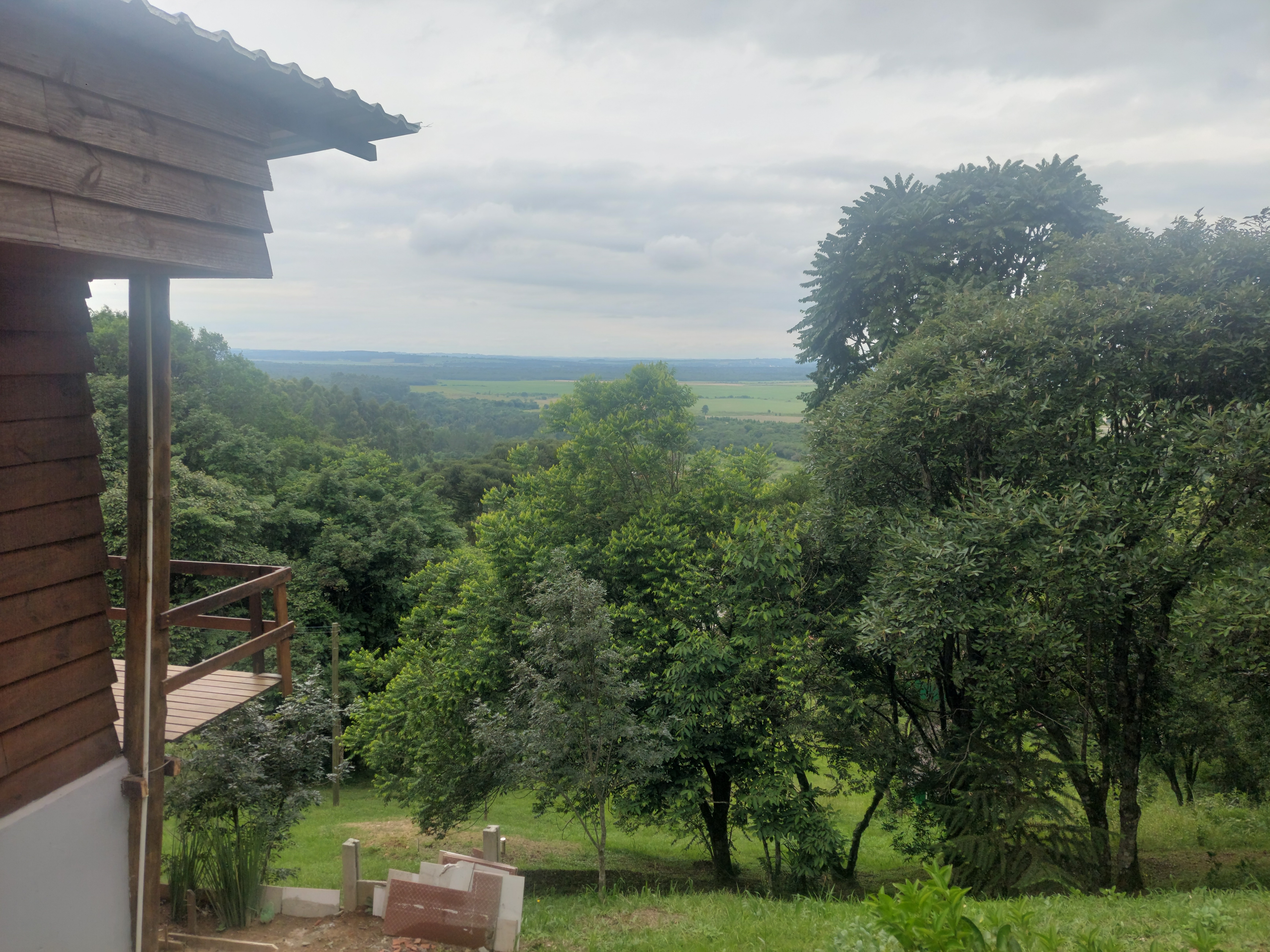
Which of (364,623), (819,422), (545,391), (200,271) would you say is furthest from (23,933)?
(545,391)

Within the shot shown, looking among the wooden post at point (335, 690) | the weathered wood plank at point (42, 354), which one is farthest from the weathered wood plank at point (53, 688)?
the wooden post at point (335, 690)

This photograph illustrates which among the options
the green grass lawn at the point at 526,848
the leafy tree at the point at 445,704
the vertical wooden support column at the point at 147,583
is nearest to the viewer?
the vertical wooden support column at the point at 147,583

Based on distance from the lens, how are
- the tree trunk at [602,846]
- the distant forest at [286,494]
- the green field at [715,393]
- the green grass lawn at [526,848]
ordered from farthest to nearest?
1. the green field at [715,393]
2. the distant forest at [286,494]
3. the green grass lawn at [526,848]
4. the tree trunk at [602,846]

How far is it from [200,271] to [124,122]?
82 cm

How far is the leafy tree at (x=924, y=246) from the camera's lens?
17578 mm

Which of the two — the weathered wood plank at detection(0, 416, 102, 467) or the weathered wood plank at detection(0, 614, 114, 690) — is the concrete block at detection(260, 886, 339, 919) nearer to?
the weathered wood plank at detection(0, 614, 114, 690)

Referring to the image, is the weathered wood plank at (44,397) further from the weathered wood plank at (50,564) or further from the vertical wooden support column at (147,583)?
the weathered wood plank at (50,564)

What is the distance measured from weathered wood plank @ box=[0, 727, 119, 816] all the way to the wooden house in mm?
11

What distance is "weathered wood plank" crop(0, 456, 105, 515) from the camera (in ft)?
14.9

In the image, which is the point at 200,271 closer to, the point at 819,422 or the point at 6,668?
the point at 6,668

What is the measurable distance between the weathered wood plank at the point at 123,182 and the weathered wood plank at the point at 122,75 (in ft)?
0.78

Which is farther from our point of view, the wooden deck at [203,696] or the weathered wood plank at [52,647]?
the wooden deck at [203,696]

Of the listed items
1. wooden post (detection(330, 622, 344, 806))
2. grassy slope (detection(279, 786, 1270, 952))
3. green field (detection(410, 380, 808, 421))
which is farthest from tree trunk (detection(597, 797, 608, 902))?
green field (detection(410, 380, 808, 421))

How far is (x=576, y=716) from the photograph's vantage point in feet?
34.5
